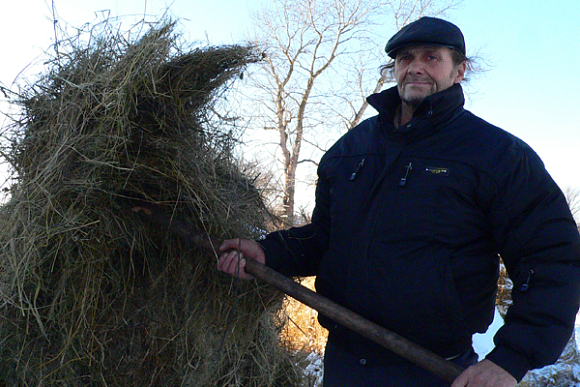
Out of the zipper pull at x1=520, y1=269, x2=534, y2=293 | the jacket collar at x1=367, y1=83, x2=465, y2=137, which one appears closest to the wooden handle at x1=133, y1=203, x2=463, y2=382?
the zipper pull at x1=520, y1=269, x2=534, y2=293

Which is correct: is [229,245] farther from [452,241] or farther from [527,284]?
[527,284]

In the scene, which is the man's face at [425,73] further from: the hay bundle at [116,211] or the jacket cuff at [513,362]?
the jacket cuff at [513,362]

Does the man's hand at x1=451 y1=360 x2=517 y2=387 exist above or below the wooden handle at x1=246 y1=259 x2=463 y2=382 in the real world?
below

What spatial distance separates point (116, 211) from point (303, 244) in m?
0.86

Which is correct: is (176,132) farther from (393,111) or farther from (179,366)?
(179,366)

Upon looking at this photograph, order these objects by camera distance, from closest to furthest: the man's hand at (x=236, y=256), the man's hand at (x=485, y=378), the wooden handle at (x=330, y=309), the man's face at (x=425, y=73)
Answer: the man's hand at (x=485, y=378), the wooden handle at (x=330, y=309), the man's face at (x=425, y=73), the man's hand at (x=236, y=256)

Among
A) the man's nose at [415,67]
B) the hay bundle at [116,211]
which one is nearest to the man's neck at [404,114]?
the man's nose at [415,67]

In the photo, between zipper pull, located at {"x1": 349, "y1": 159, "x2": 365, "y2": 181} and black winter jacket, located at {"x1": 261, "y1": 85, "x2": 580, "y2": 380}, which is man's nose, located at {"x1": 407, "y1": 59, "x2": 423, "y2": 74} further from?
zipper pull, located at {"x1": 349, "y1": 159, "x2": 365, "y2": 181}

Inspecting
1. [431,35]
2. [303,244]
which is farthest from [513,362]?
[431,35]

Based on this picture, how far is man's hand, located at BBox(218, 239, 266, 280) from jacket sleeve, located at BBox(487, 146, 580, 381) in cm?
102

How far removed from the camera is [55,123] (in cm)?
199

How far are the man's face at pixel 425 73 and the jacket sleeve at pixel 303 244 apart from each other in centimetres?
54

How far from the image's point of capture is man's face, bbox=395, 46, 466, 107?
1.98 metres

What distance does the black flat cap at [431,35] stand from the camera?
195cm
